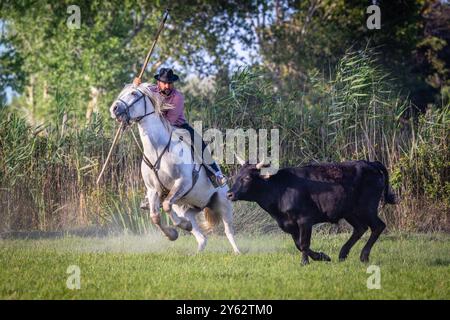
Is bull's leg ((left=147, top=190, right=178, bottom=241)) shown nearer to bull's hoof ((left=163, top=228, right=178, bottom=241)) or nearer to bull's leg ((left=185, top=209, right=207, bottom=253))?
bull's hoof ((left=163, top=228, right=178, bottom=241))

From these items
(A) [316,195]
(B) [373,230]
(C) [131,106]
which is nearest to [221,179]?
(A) [316,195]

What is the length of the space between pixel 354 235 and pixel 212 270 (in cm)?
237

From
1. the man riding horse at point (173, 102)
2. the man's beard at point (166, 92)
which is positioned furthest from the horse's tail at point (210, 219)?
the man's beard at point (166, 92)

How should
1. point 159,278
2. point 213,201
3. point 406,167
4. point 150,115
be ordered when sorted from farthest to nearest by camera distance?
1. point 406,167
2. point 213,201
3. point 150,115
4. point 159,278

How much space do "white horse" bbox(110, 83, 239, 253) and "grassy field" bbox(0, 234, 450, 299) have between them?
754mm

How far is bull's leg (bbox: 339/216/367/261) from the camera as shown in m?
10.7

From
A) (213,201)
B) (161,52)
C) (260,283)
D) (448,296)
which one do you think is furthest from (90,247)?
(161,52)

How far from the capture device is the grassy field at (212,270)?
26.6ft

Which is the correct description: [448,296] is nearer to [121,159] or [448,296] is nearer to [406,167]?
[406,167]

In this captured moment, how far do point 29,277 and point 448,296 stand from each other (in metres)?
4.83

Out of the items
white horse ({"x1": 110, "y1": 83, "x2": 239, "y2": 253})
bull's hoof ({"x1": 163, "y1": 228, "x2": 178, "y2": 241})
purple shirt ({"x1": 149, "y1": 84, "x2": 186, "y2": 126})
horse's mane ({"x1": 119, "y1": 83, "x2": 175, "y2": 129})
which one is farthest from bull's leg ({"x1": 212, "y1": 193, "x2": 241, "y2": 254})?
horse's mane ({"x1": 119, "y1": 83, "x2": 175, "y2": 129})

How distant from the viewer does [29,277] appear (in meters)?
9.06

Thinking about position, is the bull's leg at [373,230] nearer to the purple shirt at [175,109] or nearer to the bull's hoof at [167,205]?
the bull's hoof at [167,205]

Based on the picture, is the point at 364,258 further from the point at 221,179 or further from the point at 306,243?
the point at 221,179
